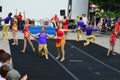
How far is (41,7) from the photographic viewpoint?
35.4 m

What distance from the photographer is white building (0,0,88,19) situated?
35.0m

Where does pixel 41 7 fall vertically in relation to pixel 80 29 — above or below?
above

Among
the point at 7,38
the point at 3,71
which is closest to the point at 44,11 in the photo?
the point at 7,38

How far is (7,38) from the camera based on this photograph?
27297 mm

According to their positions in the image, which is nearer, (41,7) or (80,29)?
(80,29)

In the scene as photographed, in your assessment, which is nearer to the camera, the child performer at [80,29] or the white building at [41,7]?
the child performer at [80,29]

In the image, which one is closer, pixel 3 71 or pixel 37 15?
pixel 3 71

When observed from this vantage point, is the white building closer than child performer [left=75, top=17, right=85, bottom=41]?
No

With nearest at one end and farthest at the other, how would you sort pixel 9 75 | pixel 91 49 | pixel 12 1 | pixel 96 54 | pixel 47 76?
pixel 9 75 < pixel 47 76 < pixel 96 54 < pixel 91 49 < pixel 12 1

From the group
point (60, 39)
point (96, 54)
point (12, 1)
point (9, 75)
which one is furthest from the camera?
point (12, 1)

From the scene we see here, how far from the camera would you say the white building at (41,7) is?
35000mm

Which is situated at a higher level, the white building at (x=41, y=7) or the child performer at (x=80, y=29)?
the white building at (x=41, y=7)

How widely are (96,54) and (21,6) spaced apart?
14.9m

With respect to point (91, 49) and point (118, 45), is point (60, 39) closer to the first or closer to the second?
point (91, 49)
